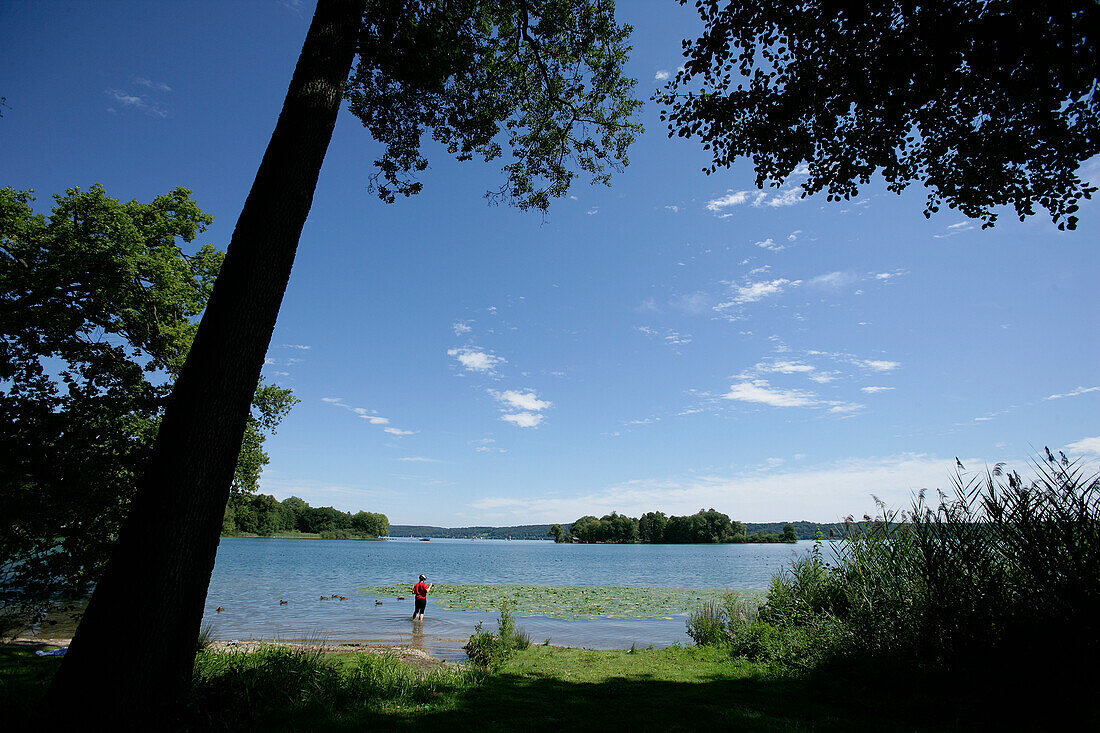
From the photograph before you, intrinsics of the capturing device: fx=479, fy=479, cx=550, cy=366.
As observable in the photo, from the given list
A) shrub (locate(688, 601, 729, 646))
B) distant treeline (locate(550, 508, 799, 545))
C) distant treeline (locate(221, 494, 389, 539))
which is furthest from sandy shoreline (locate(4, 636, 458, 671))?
distant treeline (locate(221, 494, 389, 539))

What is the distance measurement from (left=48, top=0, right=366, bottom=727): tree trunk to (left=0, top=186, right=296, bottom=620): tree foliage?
7.42 m

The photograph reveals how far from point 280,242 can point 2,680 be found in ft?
27.3

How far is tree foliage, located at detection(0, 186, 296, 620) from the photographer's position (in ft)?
28.7

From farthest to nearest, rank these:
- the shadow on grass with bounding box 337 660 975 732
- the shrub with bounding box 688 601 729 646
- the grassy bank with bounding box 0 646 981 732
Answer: the shrub with bounding box 688 601 729 646, the shadow on grass with bounding box 337 660 975 732, the grassy bank with bounding box 0 646 981 732

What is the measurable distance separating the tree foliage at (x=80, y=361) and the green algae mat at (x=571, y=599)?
17.0m

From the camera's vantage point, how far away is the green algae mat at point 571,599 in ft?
74.1

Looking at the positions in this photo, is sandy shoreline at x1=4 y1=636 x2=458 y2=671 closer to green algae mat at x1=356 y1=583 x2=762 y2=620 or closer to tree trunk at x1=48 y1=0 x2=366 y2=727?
tree trunk at x1=48 y1=0 x2=366 y2=727

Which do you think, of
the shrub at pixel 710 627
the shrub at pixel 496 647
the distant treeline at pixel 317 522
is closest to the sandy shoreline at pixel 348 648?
the shrub at pixel 496 647

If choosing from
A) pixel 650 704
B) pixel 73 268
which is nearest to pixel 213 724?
pixel 650 704

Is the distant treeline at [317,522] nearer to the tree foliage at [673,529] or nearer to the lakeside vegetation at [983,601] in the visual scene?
the tree foliage at [673,529]

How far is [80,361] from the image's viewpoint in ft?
35.8

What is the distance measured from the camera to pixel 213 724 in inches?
178

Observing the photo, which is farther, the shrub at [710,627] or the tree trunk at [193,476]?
the shrub at [710,627]

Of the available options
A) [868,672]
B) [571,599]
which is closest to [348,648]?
[868,672]
